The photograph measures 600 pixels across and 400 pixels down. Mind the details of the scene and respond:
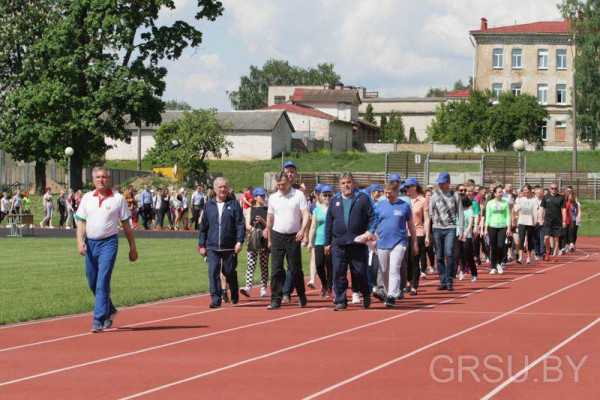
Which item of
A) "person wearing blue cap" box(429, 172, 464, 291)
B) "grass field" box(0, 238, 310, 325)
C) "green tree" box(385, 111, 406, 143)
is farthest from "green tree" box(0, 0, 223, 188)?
"green tree" box(385, 111, 406, 143)

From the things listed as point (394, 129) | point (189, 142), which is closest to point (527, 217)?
point (189, 142)

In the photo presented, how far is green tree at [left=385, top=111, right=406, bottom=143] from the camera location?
414 ft

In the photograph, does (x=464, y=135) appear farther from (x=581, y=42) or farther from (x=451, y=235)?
(x=451, y=235)

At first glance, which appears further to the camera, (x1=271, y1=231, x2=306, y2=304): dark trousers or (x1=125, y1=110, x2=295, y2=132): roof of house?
(x1=125, y1=110, x2=295, y2=132): roof of house

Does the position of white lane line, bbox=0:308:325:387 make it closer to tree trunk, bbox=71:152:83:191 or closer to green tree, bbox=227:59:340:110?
tree trunk, bbox=71:152:83:191

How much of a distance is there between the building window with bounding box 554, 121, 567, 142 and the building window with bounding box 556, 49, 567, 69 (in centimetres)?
529

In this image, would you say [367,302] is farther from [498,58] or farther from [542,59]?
[542,59]

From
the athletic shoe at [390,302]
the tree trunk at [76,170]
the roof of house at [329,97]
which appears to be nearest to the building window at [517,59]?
the roof of house at [329,97]

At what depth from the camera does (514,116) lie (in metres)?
89.5

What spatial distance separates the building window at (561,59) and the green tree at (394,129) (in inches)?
1102

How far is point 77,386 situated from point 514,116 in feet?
273

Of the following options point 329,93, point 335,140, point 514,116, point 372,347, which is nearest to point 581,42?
point 514,116

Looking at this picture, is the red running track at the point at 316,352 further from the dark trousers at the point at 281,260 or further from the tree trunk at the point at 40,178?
the tree trunk at the point at 40,178

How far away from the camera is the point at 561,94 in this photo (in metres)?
100
